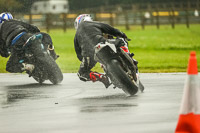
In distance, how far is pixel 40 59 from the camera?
13.7 metres

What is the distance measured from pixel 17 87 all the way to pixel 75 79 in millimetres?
2009

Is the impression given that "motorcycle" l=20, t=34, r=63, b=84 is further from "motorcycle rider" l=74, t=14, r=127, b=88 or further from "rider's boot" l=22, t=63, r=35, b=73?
"motorcycle rider" l=74, t=14, r=127, b=88

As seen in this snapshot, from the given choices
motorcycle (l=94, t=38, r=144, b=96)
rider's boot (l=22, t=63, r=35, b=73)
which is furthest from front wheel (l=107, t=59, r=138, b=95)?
rider's boot (l=22, t=63, r=35, b=73)

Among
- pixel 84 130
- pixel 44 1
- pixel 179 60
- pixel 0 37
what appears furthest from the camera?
pixel 44 1

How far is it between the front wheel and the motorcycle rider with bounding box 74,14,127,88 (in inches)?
20.3

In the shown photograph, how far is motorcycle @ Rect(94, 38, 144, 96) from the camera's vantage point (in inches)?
424

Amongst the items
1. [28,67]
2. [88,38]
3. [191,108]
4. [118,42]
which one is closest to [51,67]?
[28,67]

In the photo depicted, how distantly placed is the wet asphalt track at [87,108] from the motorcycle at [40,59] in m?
0.26

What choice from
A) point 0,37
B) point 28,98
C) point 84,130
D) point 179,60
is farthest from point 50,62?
point 179,60

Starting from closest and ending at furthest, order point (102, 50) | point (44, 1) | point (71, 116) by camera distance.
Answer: point (71, 116) → point (102, 50) → point (44, 1)

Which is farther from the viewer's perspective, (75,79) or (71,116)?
(75,79)

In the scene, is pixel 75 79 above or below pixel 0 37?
below

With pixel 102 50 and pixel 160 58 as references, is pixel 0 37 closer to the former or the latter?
pixel 102 50

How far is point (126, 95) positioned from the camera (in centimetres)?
1138
